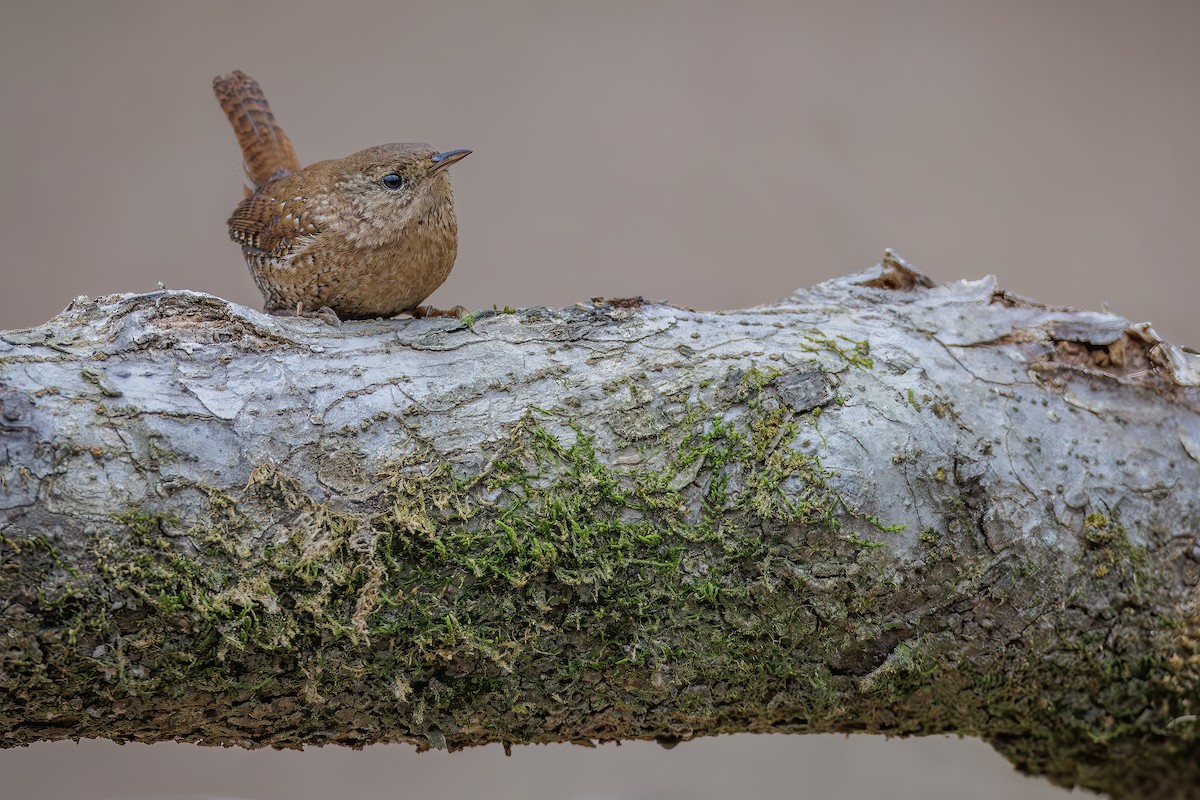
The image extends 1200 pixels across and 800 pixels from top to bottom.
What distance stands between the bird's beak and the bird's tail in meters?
0.77

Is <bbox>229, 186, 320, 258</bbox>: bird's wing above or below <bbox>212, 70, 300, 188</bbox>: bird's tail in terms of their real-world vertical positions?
below

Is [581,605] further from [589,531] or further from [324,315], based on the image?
[324,315]

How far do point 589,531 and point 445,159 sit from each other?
1199mm

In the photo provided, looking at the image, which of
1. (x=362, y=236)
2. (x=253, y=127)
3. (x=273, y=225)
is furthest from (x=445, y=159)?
(x=253, y=127)

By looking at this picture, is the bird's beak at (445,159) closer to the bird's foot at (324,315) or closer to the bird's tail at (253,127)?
the bird's foot at (324,315)

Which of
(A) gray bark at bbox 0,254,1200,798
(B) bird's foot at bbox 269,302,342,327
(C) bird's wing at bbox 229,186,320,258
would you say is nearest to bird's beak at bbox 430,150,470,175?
(C) bird's wing at bbox 229,186,320,258

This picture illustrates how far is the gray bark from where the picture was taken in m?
1.63

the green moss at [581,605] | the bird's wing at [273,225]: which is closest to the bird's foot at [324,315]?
the bird's wing at [273,225]

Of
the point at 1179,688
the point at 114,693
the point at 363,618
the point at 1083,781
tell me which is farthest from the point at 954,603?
the point at 114,693

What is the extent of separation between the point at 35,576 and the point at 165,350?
0.45 meters

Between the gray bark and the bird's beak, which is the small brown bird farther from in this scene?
the gray bark

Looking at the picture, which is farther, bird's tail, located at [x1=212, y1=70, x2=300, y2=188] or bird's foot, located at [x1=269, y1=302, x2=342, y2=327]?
bird's tail, located at [x1=212, y1=70, x2=300, y2=188]

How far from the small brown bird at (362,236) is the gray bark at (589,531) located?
1.37 ft

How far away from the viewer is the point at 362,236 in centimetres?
245
